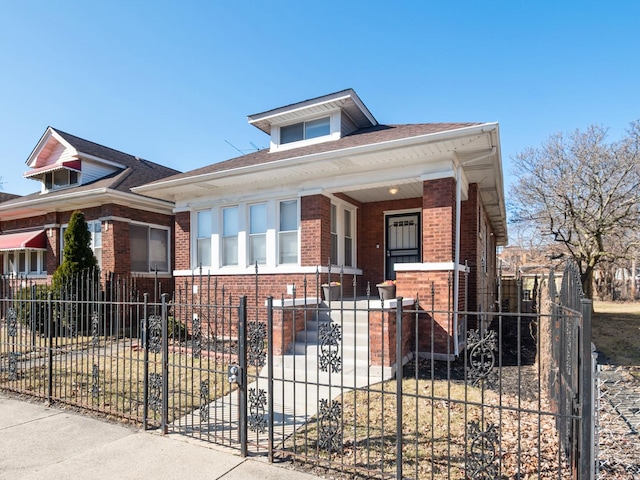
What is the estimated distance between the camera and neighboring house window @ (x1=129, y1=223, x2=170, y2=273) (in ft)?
44.0

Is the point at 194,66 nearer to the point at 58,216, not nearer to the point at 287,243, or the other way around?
the point at 287,243

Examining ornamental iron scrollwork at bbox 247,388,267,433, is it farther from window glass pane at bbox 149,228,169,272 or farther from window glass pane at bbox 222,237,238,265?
window glass pane at bbox 149,228,169,272

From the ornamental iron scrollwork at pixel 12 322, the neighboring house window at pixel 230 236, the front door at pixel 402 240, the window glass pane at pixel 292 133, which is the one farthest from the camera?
the window glass pane at pixel 292 133

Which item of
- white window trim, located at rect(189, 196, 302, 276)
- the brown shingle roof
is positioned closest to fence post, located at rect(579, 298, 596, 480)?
the brown shingle roof

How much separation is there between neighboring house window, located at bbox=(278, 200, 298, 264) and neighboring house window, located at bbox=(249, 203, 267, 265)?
0.49 metres

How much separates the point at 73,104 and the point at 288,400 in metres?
11.3

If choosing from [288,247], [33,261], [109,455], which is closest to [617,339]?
[288,247]

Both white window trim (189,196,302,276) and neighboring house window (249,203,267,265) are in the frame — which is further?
neighboring house window (249,203,267,265)

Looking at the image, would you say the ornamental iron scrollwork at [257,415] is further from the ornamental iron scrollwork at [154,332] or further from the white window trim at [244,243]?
the white window trim at [244,243]

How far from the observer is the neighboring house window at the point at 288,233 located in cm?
994

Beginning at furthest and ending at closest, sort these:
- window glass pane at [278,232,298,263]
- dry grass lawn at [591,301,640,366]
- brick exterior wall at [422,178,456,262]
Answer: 1. window glass pane at [278,232,298,263]
2. dry grass lawn at [591,301,640,366]
3. brick exterior wall at [422,178,456,262]

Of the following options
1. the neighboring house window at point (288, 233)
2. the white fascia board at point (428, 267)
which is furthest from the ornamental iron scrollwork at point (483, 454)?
the neighboring house window at point (288, 233)

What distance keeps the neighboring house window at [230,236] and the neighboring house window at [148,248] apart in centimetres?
367


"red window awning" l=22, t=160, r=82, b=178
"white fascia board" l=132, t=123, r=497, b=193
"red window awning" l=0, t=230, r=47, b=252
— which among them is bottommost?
"red window awning" l=0, t=230, r=47, b=252
